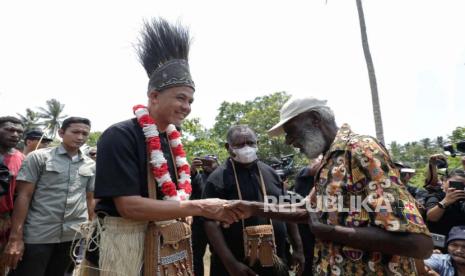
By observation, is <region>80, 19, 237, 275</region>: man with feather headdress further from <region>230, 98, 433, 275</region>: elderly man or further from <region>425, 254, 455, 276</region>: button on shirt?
<region>425, 254, 455, 276</region>: button on shirt

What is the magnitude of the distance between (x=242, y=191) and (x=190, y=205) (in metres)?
1.39

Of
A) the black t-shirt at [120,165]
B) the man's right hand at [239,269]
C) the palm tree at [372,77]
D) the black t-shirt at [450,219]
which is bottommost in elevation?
the man's right hand at [239,269]

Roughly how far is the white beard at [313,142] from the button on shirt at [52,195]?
270cm

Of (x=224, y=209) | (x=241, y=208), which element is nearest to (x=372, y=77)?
(x=241, y=208)

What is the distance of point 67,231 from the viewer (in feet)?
13.2

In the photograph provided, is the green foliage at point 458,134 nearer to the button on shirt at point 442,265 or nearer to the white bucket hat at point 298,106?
the button on shirt at point 442,265

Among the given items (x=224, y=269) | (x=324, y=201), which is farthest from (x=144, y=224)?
(x=224, y=269)

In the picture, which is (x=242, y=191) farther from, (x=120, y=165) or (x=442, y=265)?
(x=442, y=265)

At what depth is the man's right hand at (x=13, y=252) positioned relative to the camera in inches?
139

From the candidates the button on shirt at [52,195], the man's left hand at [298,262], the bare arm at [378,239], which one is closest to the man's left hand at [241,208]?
the bare arm at [378,239]

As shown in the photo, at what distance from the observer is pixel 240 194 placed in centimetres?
354

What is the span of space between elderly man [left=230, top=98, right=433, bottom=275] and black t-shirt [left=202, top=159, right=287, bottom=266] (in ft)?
4.28

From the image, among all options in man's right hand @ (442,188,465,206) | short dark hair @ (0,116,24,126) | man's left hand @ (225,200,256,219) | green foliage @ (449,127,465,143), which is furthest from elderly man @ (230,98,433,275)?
green foliage @ (449,127,465,143)

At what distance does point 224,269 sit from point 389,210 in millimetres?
2163
